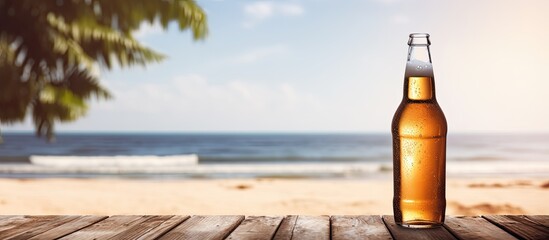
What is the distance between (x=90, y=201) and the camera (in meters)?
11.1

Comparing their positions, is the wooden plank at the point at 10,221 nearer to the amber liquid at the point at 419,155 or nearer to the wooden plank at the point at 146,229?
the wooden plank at the point at 146,229

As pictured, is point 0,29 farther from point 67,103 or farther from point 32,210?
point 32,210

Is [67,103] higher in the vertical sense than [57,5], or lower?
lower

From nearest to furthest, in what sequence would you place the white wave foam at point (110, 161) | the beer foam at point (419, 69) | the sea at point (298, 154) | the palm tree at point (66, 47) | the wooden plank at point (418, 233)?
the wooden plank at point (418, 233)
the beer foam at point (419, 69)
the palm tree at point (66, 47)
the sea at point (298, 154)
the white wave foam at point (110, 161)

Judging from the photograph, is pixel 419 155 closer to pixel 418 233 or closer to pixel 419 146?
pixel 419 146

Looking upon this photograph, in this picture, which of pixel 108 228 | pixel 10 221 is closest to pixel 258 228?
pixel 108 228

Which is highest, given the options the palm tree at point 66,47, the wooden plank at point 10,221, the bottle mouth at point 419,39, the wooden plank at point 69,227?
the palm tree at point 66,47

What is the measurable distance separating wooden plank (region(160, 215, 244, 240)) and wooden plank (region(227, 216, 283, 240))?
0.02m

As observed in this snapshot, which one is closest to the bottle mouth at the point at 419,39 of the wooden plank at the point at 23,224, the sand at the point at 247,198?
the wooden plank at the point at 23,224

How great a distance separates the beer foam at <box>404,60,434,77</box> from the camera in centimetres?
158

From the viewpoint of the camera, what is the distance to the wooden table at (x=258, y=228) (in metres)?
1.53

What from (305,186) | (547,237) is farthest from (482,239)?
(305,186)

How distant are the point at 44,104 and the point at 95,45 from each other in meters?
1.16

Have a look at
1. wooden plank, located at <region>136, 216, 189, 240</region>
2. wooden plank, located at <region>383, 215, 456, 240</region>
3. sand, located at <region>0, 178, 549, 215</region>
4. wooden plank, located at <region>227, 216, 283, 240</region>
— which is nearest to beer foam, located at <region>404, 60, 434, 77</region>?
wooden plank, located at <region>383, 215, 456, 240</region>
